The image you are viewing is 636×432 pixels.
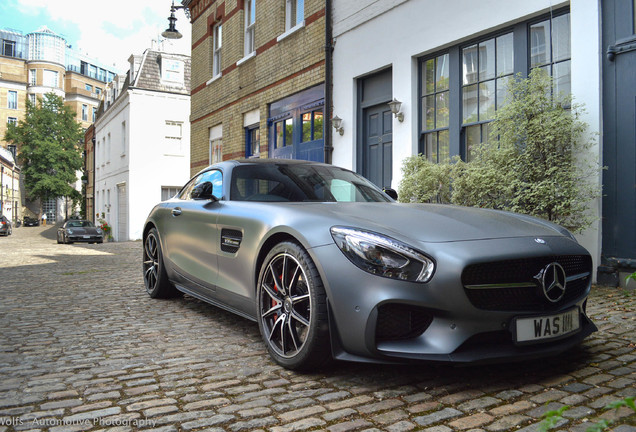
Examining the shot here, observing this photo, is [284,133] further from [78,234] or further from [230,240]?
[78,234]

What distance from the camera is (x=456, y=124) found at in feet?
25.8

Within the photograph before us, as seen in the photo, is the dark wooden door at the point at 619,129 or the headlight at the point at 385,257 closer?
the headlight at the point at 385,257

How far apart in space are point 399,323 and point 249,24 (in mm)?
14119

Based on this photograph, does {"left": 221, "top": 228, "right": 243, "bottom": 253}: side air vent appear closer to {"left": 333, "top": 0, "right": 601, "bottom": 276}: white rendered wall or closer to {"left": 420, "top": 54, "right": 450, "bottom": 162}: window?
{"left": 333, "top": 0, "right": 601, "bottom": 276}: white rendered wall

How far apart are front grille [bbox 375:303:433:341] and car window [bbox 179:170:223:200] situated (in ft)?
6.99

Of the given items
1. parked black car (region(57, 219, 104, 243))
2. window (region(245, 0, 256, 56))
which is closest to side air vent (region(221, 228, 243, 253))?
window (region(245, 0, 256, 56))

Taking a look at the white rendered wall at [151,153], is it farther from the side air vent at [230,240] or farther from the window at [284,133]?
the side air vent at [230,240]

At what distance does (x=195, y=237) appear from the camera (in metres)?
4.43

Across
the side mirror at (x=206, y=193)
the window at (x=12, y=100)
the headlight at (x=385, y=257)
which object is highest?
the window at (x=12, y=100)

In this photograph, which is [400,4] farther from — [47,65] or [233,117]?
[47,65]

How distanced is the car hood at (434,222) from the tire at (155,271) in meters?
2.54

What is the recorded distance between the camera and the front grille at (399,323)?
2549mm

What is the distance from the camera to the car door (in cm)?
410

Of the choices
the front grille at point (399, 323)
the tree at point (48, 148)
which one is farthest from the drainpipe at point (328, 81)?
the tree at point (48, 148)
